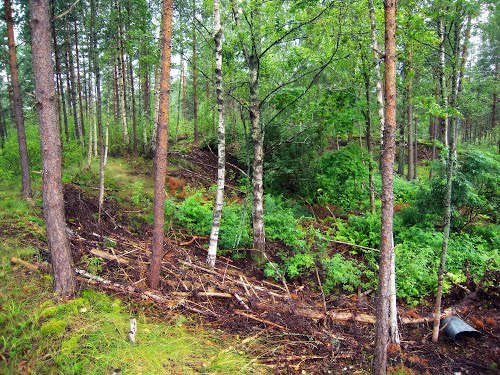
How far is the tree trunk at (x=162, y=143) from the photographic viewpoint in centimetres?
574

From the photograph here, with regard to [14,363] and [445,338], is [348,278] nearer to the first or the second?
[445,338]

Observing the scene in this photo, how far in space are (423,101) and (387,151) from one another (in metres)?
1.72

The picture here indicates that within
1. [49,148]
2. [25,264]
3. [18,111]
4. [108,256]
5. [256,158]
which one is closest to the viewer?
[49,148]

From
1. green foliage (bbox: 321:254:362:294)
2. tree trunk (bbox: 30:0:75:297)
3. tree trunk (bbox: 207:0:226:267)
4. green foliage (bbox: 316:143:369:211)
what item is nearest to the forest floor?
green foliage (bbox: 321:254:362:294)

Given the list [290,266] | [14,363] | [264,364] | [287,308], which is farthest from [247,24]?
[14,363]

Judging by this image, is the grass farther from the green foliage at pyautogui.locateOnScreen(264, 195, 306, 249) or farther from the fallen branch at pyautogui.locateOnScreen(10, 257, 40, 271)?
the green foliage at pyautogui.locateOnScreen(264, 195, 306, 249)

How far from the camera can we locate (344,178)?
11305 millimetres

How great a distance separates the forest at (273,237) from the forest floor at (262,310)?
1.5 inches

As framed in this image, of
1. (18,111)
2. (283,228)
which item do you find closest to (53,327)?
(283,228)

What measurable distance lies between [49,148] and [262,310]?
4.61 m

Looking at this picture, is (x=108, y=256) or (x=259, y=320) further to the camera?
(x=108, y=256)

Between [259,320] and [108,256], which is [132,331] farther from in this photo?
[108,256]

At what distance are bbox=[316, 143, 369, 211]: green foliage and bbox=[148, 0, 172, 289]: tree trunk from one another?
22.4ft

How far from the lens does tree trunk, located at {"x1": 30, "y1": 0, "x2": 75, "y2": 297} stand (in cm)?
485
